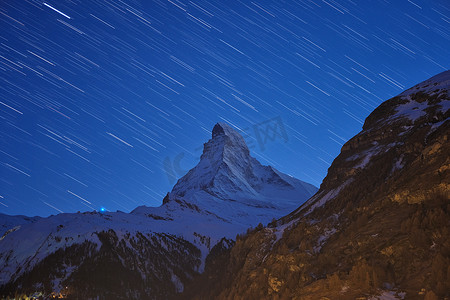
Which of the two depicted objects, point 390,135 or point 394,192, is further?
point 390,135

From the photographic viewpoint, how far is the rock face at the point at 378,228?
19.3 metres

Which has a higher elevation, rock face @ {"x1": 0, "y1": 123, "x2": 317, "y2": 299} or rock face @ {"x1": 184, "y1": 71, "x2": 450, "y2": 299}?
rock face @ {"x1": 184, "y1": 71, "x2": 450, "y2": 299}

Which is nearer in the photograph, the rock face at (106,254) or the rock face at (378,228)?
the rock face at (378,228)

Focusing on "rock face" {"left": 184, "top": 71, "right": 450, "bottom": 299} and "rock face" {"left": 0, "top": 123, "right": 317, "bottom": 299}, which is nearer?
"rock face" {"left": 184, "top": 71, "right": 450, "bottom": 299}

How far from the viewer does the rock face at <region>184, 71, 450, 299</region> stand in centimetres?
1933

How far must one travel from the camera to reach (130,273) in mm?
89688

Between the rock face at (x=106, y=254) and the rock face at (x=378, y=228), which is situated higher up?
the rock face at (x=378, y=228)

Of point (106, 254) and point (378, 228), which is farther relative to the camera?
point (106, 254)

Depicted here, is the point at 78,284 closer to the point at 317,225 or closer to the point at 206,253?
the point at 206,253

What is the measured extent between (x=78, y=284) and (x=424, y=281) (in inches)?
3072

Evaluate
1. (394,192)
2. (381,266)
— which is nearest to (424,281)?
(381,266)

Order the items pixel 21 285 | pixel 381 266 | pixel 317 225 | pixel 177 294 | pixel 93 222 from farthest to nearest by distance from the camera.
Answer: pixel 93 222 → pixel 177 294 → pixel 21 285 → pixel 317 225 → pixel 381 266

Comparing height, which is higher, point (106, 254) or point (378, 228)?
point (378, 228)

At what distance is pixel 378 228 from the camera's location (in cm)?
2475
